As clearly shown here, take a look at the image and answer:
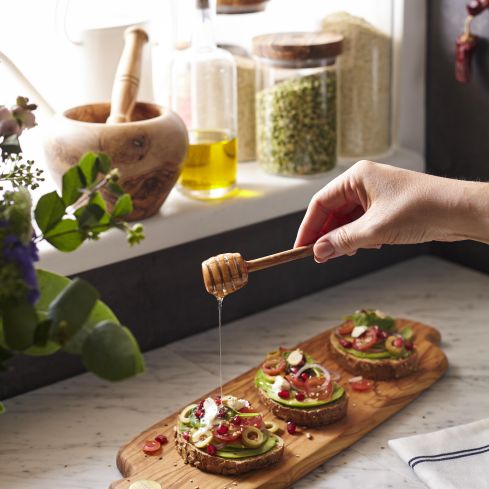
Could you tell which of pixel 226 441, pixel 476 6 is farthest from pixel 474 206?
pixel 476 6

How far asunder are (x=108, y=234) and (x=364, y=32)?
59 cm

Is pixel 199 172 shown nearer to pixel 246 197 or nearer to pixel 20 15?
pixel 246 197

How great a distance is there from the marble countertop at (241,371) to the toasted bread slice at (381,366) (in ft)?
0.15

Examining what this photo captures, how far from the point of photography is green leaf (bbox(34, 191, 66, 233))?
0.70m

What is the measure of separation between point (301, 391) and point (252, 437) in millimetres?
137

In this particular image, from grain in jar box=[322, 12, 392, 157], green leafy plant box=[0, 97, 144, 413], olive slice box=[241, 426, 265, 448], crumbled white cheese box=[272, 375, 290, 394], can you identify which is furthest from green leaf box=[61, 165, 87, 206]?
grain in jar box=[322, 12, 392, 157]

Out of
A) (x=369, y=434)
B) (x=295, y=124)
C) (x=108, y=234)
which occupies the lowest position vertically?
(x=369, y=434)

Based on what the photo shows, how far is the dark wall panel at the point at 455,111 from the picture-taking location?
5.45 ft

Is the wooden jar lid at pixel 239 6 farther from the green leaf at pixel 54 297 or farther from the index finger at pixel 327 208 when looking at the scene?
the green leaf at pixel 54 297

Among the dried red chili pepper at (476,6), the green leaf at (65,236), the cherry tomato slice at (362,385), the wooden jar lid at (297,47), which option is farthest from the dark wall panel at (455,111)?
the green leaf at (65,236)

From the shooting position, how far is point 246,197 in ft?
5.02

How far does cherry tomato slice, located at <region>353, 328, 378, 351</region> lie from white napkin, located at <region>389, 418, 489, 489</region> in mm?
190

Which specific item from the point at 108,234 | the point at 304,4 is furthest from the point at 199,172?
the point at 304,4

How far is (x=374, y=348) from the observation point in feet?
4.52
